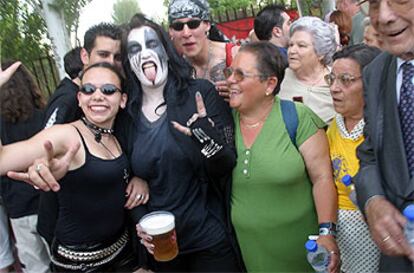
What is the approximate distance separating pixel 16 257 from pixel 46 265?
16.5 inches

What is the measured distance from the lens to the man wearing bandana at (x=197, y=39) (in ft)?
10.2

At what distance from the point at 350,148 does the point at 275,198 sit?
0.53 metres

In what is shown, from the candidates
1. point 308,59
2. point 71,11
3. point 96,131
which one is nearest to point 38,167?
point 96,131

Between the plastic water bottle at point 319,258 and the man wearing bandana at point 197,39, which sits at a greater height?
the man wearing bandana at point 197,39

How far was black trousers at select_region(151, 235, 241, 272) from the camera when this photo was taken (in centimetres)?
246

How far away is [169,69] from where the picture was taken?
2602mm

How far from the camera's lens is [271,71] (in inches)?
97.7

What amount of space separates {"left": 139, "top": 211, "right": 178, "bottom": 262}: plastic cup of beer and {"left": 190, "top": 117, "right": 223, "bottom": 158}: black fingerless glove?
1.38 ft

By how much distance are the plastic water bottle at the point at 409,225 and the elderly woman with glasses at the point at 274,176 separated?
0.66m

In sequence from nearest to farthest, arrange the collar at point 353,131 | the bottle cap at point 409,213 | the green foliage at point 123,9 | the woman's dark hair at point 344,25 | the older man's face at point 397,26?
the bottle cap at point 409,213 < the older man's face at point 397,26 < the collar at point 353,131 < the green foliage at point 123,9 < the woman's dark hair at point 344,25

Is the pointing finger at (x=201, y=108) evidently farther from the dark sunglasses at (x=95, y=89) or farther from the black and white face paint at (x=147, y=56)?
the dark sunglasses at (x=95, y=89)

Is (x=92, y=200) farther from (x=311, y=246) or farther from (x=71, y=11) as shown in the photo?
(x=71, y=11)

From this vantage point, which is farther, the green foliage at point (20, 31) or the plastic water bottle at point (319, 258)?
the green foliage at point (20, 31)

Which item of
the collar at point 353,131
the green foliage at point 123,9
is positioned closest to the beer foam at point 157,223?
the collar at point 353,131
